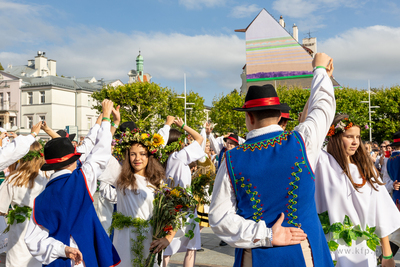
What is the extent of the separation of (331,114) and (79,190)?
2.18 m

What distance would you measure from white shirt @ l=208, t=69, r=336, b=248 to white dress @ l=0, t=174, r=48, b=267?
4261 millimetres

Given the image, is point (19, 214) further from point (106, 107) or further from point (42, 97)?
point (42, 97)

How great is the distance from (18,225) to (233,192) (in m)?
4.63

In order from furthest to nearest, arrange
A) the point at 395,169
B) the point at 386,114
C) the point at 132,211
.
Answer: the point at 386,114 → the point at 395,169 → the point at 132,211

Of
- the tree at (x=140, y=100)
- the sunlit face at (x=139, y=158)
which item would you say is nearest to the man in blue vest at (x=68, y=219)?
the sunlit face at (x=139, y=158)

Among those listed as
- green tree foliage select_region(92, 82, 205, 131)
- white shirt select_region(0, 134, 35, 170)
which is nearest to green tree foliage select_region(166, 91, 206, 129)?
green tree foliage select_region(92, 82, 205, 131)

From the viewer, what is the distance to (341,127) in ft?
11.4

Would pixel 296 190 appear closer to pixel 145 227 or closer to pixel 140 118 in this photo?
pixel 145 227

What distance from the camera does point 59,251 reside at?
9.45ft

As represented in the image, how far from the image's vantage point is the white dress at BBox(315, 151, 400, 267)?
321 cm

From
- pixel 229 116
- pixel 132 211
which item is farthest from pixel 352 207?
pixel 229 116

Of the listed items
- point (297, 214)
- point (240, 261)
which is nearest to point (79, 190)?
point (240, 261)

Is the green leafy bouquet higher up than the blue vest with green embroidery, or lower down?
lower down

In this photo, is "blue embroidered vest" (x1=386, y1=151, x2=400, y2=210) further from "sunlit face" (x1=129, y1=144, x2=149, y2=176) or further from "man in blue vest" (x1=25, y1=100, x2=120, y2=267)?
"man in blue vest" (x1=25, y1=100, x2=120, y2=267)
